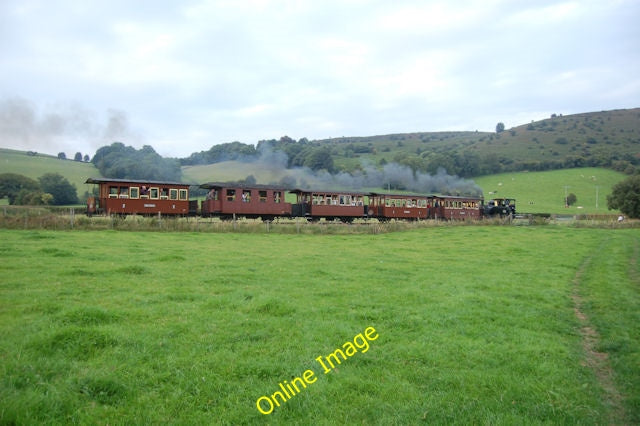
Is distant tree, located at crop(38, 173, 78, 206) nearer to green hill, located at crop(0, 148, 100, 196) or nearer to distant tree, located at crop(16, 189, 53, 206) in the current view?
distant tree, located at crop(16, 189, 53, 206)

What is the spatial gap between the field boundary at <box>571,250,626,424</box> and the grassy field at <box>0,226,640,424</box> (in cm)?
3

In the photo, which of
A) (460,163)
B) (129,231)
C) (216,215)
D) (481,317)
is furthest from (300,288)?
(460,163)

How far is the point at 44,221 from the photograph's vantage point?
926 inches

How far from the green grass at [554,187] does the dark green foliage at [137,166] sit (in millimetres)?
60942

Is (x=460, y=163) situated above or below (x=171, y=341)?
above

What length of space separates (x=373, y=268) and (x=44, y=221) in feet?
65.7

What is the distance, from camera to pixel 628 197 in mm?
52156

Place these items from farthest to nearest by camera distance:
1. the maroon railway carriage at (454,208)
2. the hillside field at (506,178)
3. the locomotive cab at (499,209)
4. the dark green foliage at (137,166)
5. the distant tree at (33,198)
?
the hillside field at (506,178) → the dark green foliage at (137,166) → the locomotive cab at (499,209) → the maroon railway carriage at (454,208) → the distant tree at (33,198)

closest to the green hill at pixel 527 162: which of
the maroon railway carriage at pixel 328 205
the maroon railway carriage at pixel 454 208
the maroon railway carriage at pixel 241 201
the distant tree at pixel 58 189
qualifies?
the distant tree at pixel 58 189

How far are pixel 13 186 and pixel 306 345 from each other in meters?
61.6

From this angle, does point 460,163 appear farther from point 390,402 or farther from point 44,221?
point 390,402

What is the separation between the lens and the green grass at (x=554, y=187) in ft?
258

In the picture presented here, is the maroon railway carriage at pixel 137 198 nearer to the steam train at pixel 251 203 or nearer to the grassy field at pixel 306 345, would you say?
the steam train at pixel 251 203

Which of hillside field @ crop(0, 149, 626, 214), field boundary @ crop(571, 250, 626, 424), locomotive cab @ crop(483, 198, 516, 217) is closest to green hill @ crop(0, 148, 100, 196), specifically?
hillside field @ crop(0, 149, 626, 214)
